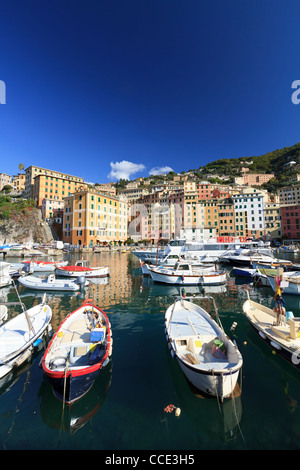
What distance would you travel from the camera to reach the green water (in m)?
4.44

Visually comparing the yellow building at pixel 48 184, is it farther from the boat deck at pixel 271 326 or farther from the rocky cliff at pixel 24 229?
the boat deck at pixel 271 326

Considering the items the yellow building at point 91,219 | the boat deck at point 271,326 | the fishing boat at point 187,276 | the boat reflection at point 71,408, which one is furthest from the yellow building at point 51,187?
the boat reflection at point 71,408

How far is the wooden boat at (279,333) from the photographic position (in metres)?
6.64

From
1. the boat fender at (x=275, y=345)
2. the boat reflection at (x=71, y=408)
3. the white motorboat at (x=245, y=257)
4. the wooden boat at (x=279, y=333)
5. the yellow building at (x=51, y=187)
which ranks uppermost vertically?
the yellow building at (x=51, y=187)

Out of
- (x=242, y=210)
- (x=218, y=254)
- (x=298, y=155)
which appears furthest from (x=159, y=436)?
(x=298, y=155)

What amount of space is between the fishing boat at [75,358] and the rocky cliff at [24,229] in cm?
6251

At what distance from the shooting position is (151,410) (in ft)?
17.1

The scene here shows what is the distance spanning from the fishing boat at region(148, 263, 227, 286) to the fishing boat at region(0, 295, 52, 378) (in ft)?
39.6

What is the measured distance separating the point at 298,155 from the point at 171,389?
165538 millimetres

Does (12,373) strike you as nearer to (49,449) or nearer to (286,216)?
(49,449)

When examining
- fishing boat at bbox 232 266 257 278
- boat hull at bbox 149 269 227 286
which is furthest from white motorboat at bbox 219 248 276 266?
boat hull at bbox 149 269 227 286

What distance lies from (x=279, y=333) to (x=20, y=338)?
10041 millimetres

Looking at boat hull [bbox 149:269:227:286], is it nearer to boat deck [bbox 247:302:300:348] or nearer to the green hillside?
boat deck [bbox 247:302:300:348]

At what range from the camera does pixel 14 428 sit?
474 cm
